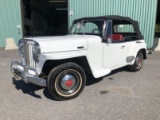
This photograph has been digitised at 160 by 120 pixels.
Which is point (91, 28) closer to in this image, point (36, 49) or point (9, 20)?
point (36, 49)

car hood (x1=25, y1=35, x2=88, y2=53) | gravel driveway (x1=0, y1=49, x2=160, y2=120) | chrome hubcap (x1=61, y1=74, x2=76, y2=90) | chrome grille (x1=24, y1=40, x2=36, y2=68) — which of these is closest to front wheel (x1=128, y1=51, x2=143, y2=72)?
gravel driveway (x1=0, y1=49, x2=160, y2=120)

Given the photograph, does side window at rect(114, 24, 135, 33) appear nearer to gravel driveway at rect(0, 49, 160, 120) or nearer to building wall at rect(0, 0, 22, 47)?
gravel driveway at rect(0, 49, 160, 120)

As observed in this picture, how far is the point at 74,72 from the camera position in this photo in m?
3.79

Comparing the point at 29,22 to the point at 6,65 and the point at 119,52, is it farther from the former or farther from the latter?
the point at 119,52

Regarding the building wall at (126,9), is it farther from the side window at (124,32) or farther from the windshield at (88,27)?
the windshield at (88,27)

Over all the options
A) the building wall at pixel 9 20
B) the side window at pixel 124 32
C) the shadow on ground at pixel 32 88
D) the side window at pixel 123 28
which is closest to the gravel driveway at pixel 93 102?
the shadow on ground at pixel 32 88

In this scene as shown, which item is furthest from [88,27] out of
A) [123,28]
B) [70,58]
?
[123,28]

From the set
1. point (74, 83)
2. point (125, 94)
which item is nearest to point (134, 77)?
point (125, 94)

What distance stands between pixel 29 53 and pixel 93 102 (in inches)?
65.6

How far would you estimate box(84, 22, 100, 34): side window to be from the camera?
4.67 meters

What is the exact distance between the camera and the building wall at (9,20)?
11062 millimetres

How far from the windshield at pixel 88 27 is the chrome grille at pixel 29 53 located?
1.62 meters

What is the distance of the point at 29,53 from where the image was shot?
3826 mm

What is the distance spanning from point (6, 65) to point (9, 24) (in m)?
5.23
